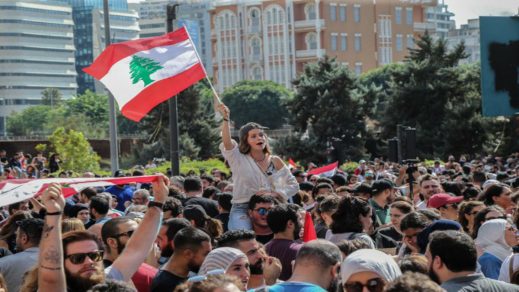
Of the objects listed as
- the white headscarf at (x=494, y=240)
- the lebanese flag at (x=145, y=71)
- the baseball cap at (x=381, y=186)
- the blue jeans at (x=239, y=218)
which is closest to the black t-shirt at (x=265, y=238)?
the blue jeans at (x=239, y=218)

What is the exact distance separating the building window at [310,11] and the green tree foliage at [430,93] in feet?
285

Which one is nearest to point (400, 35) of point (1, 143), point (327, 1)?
point (327, 1)

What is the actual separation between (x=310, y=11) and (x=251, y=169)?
140452mm

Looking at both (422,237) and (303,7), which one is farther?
(303,7)

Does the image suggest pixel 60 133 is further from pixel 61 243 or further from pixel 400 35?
pixel 400 35

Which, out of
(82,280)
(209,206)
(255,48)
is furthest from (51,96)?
(82,280)

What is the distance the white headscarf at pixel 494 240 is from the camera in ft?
31.5

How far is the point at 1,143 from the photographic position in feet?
238

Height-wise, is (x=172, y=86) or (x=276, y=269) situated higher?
(x=172, y=86)

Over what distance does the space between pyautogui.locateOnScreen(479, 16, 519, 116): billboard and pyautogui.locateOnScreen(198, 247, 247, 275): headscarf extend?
23.3m

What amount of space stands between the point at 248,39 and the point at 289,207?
152 m

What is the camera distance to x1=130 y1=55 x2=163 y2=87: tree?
14.2m

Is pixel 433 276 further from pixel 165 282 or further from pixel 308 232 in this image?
pixel 308 232

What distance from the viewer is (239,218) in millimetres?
11602
